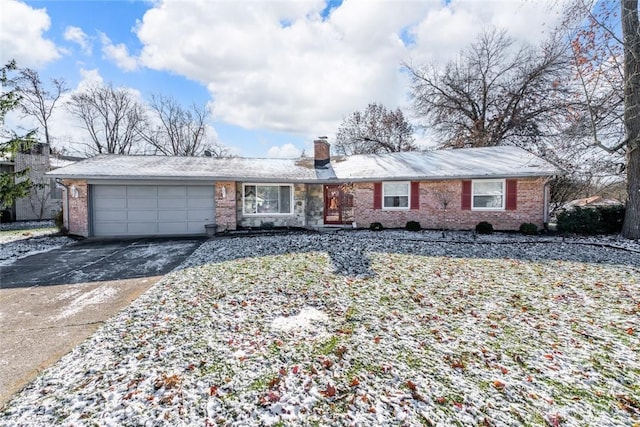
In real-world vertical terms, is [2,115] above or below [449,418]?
above

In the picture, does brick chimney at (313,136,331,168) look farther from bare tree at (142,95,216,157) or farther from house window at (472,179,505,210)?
bare tree at (142,95,216,157)

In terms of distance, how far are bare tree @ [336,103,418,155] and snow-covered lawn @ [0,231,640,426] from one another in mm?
19884

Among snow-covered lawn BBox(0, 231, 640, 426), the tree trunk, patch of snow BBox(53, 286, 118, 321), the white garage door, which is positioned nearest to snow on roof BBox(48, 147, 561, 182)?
the white garage door

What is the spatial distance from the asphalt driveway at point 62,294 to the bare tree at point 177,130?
21.9 meters

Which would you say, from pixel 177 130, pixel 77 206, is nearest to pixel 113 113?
pixel 177 130

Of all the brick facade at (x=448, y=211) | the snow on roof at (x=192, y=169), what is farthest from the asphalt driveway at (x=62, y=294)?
the brick facade at (x=448, y=211)

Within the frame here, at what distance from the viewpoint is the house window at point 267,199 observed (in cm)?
1274

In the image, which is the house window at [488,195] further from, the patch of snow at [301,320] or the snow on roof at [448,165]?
the patch of snow at [301,320]

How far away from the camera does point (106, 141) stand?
26281 mm

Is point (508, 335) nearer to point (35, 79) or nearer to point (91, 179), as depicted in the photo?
point (91, 179)

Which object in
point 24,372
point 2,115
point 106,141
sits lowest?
point 24,372

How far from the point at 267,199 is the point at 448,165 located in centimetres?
804

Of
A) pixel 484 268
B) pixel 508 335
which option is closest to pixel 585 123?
pixel 484 268

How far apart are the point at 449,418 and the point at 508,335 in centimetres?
180
